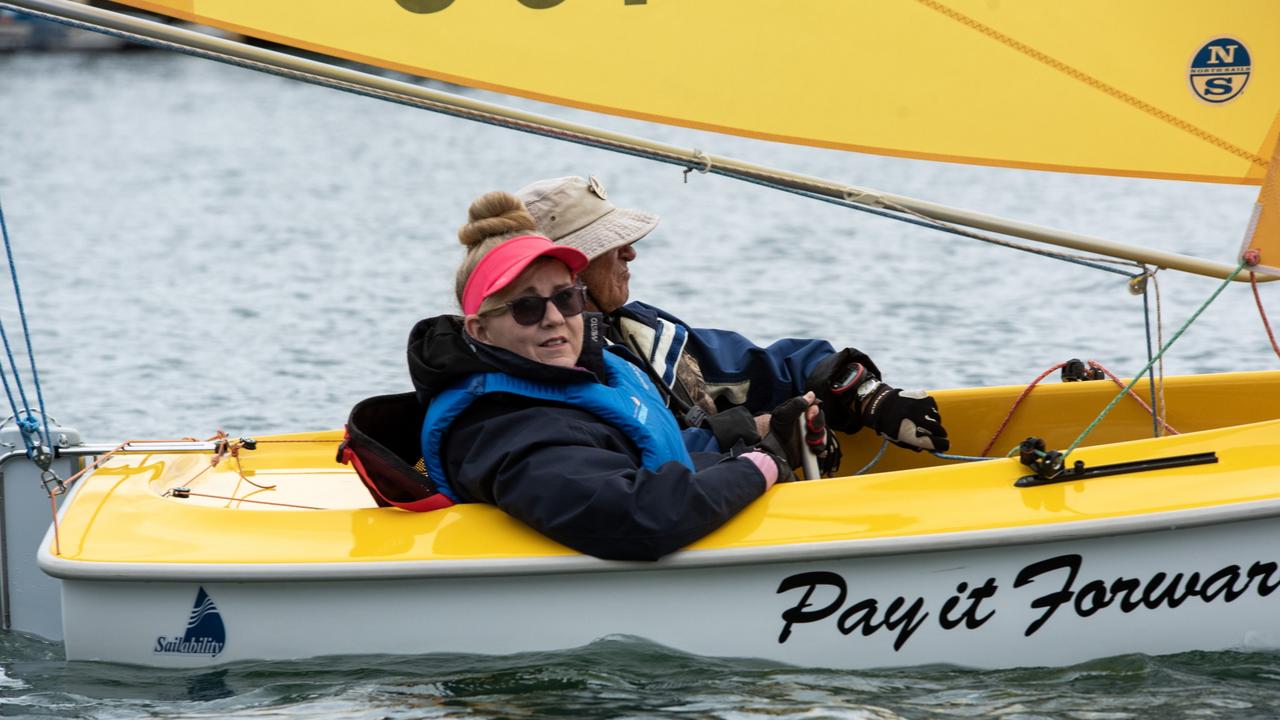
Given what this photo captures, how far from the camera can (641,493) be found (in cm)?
288

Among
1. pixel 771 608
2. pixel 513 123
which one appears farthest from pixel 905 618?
pixel 513 123

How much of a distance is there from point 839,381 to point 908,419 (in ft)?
0.65

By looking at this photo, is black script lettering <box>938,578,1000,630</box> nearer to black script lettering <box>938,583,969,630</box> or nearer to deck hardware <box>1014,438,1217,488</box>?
black script lettering <box>938,583,969,630</box>

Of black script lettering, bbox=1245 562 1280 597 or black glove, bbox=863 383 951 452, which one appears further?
black glove, bbox=863 383 951 452

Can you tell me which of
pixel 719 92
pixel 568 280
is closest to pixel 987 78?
pixel 719 92

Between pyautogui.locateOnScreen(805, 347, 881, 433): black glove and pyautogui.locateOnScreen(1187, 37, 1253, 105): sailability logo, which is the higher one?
pyautogui.locateOnScreen(1187, 37, 1253, 105): sailability logo

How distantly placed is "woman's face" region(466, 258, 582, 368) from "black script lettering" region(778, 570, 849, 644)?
588mm

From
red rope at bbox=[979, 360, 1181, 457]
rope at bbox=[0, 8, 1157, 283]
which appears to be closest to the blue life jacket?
rope at bbox=[0, 8, 1157, 283]

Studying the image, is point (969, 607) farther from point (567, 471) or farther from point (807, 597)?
point (567, 471)

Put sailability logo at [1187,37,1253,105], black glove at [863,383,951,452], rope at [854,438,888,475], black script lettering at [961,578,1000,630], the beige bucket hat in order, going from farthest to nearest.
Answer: rope at [854,438,888,475], black glove at [863,383,951,452], the beige bucket hat, sailability logo at [1187,37,1253,105], black script lettering at [961,578,1000,630]

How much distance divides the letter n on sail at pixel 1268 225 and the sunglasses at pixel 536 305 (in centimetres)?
131

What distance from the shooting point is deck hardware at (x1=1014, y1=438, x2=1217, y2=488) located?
300 cm

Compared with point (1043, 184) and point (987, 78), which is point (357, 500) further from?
point (1043, 184)

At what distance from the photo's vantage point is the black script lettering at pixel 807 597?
9.88 ft
